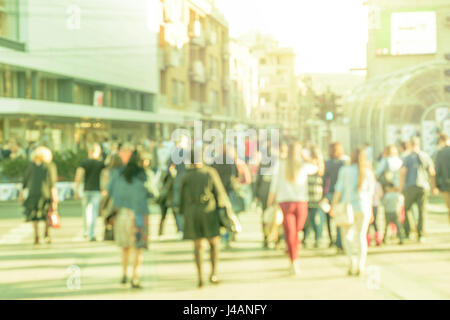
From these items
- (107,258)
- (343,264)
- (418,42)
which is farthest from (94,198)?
(418,42)

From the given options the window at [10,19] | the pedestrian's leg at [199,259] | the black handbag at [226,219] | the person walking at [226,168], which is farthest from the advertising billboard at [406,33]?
the pedestrian's leg at [199,259]

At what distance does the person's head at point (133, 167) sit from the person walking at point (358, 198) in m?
2.65

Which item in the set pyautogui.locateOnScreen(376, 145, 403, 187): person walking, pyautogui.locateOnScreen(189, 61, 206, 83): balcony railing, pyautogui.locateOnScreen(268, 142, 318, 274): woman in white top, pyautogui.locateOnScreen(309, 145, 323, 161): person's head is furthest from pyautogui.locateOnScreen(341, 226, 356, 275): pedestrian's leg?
pyautogui.locateOnScreen(189, 61, 206, 83): balcony railing

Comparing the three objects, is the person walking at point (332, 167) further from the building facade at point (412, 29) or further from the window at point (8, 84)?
the building facade at point (412, 29)

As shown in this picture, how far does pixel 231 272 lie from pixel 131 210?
1.66 meters

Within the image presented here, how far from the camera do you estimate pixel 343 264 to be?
30.6 feet

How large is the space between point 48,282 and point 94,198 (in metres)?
4.12

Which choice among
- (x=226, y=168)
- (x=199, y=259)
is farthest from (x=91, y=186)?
(x=199, y=259)

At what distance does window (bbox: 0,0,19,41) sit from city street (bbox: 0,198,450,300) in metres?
17.4

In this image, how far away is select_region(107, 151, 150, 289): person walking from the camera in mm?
7961

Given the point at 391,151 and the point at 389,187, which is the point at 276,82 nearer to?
the point at 391,151

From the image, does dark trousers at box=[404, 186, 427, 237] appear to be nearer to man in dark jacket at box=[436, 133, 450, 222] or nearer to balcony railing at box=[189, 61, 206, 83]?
man in dark jacket at box=[436, 133, 450, 222]

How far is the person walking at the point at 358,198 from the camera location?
858cm
